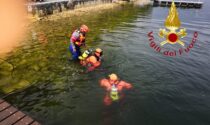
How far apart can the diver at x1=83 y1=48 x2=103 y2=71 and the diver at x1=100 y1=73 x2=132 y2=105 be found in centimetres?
176

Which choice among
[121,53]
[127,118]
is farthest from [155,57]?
[127,118]

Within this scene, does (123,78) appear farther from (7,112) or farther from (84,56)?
(7,112)

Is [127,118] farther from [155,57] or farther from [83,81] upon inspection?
[155,57]

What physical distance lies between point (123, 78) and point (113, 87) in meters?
2.92

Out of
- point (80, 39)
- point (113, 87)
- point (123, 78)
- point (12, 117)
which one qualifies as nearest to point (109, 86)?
point (113, 87)

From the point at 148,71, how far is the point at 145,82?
60.8 inches

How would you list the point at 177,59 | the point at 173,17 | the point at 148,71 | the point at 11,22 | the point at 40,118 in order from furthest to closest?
the point at 11,22, the point at 177,59, the point at 148,71, the point at 40,118, the point at 173,17

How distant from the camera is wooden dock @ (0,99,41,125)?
7398 mm

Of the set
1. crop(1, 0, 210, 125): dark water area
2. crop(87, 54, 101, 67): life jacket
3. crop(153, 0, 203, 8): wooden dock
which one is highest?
crop(153, 0, 203, 8): wooden dock

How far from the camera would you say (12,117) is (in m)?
7.69

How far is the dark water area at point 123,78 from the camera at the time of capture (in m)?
8.85

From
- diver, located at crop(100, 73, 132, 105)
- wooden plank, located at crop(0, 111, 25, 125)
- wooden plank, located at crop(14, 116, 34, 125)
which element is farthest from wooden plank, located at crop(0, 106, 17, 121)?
diver, located at crop(100, 73, 132, 105)

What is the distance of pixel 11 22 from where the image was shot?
1028 inches

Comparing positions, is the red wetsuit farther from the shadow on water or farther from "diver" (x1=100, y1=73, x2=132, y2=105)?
the shadow on water
